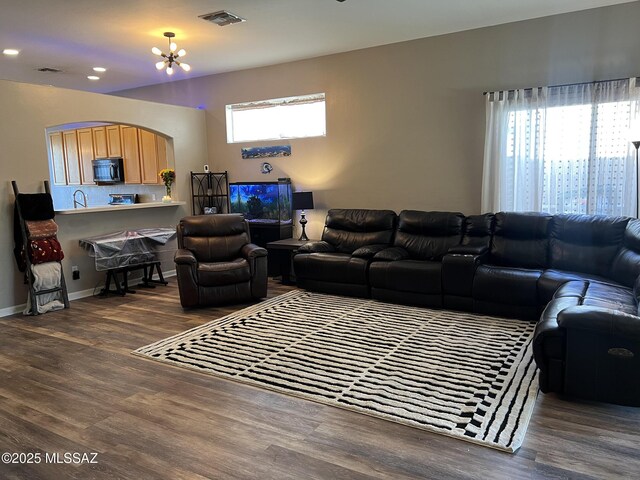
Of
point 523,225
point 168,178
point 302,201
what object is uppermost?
point 168,178

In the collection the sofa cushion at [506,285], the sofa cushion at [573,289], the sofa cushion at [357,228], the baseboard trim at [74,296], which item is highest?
the sofa cushion at [357,228]

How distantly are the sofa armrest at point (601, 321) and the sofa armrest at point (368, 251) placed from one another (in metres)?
2.62

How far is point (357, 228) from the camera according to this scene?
18.8ft

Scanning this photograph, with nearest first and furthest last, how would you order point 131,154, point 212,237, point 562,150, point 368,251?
point 562,150 → point 368,251 → point 212,237 → point 131,154

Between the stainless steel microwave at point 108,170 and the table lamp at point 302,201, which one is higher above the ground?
the stainless steel microwave at point 108,170

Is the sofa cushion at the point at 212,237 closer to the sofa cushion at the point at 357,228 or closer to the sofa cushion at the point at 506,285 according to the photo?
the sofa cushion at the point at 357,228

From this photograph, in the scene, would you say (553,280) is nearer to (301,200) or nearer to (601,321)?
(601,321)

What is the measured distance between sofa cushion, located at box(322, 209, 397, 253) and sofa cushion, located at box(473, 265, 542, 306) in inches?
55.1

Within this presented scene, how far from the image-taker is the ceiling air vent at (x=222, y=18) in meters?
4.36

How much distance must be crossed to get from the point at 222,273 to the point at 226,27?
102 inches

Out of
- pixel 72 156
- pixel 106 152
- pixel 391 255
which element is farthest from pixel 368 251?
pixel 72 156

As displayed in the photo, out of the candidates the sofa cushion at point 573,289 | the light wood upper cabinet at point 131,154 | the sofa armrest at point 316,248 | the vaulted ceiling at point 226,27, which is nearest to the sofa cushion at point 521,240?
the sofa cushion at point 573,289

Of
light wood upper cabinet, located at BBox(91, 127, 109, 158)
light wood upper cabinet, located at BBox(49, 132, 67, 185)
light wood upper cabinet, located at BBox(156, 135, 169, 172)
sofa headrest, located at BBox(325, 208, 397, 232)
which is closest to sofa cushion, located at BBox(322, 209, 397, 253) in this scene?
sofa headrest, located at BBox(325, 208, 397, 232)

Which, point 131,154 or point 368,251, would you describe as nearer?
point 368,251
